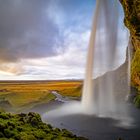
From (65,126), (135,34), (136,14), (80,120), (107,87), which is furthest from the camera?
(107,87)

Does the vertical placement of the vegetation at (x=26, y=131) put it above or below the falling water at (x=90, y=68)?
below

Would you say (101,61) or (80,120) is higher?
(101,61)

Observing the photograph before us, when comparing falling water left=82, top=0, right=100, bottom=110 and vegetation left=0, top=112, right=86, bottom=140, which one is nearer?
vegetation left=0, top=112, right=86, bottom=140

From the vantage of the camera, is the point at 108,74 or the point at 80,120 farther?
the point at 108,74

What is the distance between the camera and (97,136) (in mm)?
37031

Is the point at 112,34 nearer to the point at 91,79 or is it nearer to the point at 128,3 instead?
the point at 91,79

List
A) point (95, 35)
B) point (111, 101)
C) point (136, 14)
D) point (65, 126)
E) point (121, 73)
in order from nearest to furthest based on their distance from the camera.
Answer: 1. point (65, 126)
2. point (136, 14)
3. point (111, 101)
4. point (95, 35)
5. point (121, 73)

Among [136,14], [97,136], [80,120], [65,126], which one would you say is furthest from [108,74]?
[97,136]

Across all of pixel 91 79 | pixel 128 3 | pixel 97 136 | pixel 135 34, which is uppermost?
pixel 128 3

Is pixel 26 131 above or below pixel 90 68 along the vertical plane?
below

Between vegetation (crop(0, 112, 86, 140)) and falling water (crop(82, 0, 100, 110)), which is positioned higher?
falling water (crop(82, 0, 100, 110))

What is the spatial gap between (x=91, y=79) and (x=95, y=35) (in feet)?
38.6

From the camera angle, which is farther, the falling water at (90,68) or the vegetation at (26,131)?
the falling water at (90,68)

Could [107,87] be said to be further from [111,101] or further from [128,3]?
[128,3]
